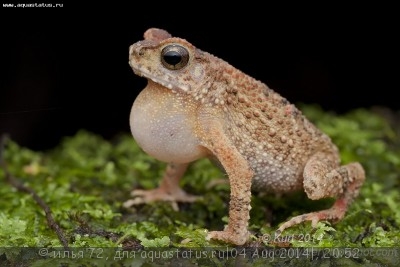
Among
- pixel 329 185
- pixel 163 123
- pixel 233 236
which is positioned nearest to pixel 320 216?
pixel 329 185

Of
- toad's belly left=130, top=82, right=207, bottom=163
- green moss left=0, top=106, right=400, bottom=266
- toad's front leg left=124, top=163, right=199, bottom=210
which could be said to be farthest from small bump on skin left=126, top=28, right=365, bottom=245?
toad's front leg left=124, top=163, right=199, bottom=210

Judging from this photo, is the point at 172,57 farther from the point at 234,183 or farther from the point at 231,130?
the point at 234,183

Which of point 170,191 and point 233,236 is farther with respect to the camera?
point 170,191

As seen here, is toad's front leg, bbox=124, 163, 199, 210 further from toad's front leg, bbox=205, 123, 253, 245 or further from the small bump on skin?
toad's front leg, bbox=205, 123, 253, 245

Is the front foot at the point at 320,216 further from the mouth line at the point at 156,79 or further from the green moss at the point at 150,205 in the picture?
the mouth line at the point at 156,79

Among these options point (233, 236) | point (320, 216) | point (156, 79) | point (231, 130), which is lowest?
point (233, 236)

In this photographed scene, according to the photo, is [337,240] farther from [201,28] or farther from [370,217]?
[201,28]

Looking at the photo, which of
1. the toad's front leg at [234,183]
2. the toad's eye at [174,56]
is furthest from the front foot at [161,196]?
the toad's eye at [174,56]
